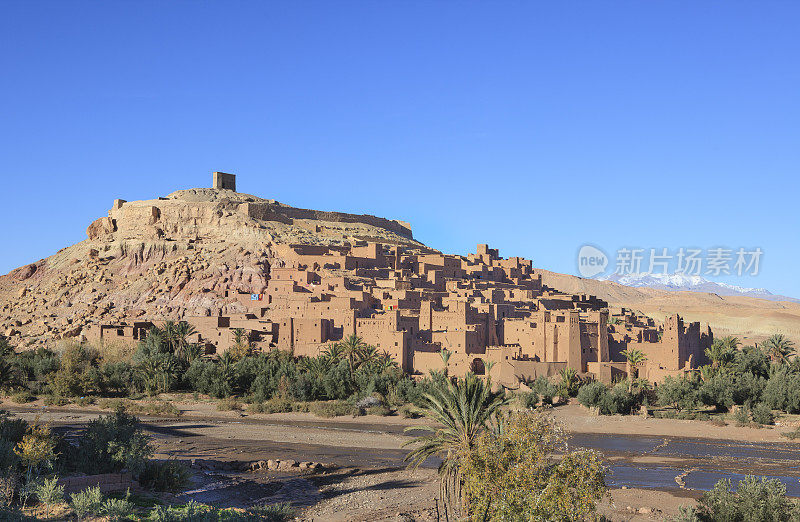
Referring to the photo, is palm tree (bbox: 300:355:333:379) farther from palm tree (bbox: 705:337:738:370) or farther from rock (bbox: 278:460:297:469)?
palm tree (bbox: 705:337:738:370)

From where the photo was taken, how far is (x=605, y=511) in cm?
2138

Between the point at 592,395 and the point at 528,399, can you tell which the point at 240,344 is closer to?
the point at 528,399

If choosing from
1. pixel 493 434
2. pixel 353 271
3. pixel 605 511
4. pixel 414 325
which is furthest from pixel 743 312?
pixel 493 434

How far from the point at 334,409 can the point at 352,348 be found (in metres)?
3.35

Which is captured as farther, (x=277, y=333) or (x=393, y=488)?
(x=277, y=333)

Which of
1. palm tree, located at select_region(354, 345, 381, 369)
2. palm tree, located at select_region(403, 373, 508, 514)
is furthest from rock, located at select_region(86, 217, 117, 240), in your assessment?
palm tree, located at select_region(403, 373, 508, 514)

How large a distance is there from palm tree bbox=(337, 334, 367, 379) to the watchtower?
41277 mm

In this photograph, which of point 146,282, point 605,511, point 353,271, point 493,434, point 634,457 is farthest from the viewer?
point 146,282

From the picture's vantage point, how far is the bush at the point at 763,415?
115 feet

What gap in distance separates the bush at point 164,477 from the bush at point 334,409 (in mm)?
17228

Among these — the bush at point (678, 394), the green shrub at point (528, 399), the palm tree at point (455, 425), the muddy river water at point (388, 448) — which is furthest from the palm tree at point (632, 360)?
the palm tree at point (455, 425)

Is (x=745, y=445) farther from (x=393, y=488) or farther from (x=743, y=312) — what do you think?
(x=743, y=312)

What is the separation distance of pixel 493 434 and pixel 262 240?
156 ft

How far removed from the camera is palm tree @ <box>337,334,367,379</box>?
1597 inches
